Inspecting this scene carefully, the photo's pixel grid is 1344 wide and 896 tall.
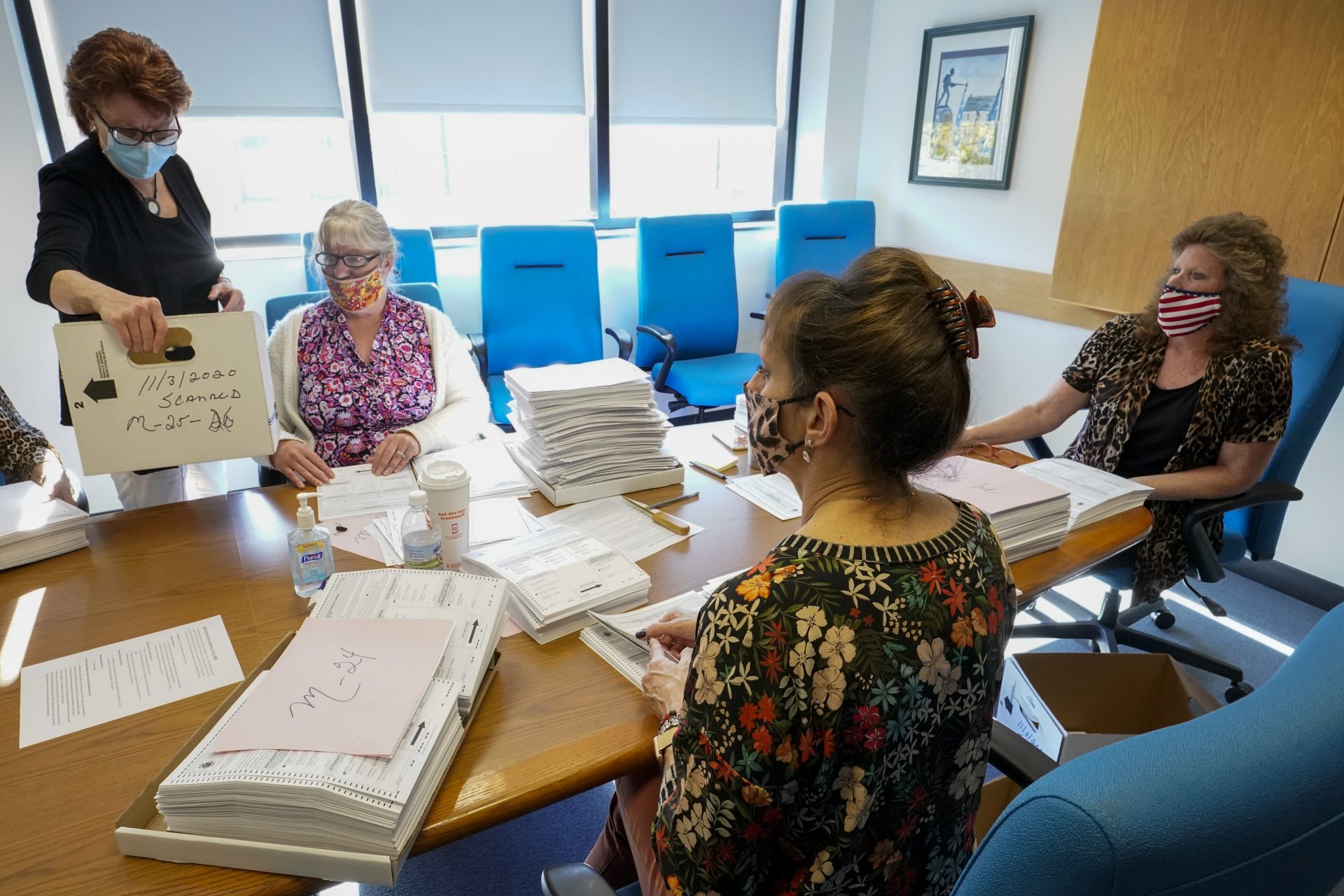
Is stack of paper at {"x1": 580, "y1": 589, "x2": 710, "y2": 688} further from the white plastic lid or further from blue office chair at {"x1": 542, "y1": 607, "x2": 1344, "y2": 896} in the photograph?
blue office chair at {"x1": 542, "y1": 607, "x2": 1344, "y2": 896}

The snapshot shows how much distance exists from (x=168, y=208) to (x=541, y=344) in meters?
1.53

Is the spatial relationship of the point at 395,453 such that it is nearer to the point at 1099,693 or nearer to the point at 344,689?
the point at 344,689

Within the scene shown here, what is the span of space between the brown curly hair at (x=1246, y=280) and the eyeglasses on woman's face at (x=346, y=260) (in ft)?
6.82

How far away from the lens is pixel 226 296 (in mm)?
2072

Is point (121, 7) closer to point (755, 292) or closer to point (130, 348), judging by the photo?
point (130, 348)

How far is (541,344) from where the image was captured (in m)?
3.41

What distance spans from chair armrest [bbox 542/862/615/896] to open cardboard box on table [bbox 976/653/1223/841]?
1.14 m

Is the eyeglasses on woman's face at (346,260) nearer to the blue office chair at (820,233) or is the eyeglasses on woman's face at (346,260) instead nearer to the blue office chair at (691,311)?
the blue office chair at (691,311)

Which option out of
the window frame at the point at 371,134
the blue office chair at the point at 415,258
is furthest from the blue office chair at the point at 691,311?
the blue office chair at the point at 415,258

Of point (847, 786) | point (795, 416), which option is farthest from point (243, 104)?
point (847, 786)

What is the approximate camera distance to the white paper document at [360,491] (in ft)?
5.31

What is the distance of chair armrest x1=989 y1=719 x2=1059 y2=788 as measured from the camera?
1.12m

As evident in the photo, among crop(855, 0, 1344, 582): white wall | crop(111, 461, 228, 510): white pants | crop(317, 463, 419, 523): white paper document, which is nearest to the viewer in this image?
crop(317, 463, 419, 523): white paper document


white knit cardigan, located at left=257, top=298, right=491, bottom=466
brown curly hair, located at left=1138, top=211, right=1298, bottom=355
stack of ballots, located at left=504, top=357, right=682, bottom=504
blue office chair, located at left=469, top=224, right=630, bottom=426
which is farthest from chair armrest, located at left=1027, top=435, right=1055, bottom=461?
blue office chair, located at left=469, top=224, right=630, bottom=426
